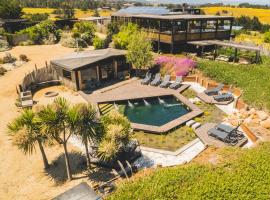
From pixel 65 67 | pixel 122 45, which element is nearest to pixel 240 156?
pixel 65 67

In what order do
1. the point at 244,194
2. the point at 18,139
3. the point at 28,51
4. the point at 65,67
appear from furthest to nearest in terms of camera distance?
the point at 28,51 → the point at 65,67 → the point at 18,139 → the point at 244,194

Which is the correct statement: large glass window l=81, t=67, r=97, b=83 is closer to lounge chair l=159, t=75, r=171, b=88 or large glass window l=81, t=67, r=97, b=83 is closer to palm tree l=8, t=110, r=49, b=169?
lounge chair l=159, t=75, r=171, b=88

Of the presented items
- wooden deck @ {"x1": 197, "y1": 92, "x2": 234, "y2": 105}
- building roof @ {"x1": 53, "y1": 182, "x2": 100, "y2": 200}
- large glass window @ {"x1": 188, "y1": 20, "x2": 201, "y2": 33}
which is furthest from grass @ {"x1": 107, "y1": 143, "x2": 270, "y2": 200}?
large glass window @ {"x1": 188, "y1": 20, "x2": 201, "y2": 33}

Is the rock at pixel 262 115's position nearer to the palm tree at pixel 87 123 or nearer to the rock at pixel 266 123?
the rock at pixel 266 123

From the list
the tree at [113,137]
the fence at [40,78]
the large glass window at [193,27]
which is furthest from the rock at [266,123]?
the fence at [40,78]

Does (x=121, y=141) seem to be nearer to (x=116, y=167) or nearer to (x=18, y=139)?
(x=116, y=167)

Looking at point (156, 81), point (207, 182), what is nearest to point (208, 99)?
point (156, 81)

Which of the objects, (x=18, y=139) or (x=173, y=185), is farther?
(x=18, y=139)
